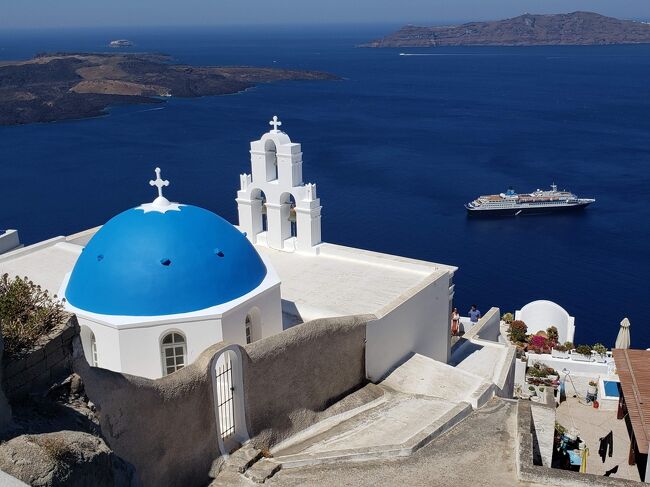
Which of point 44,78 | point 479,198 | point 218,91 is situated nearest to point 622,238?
point 479,198

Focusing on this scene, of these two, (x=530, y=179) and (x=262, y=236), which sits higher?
(x=262, y=236)

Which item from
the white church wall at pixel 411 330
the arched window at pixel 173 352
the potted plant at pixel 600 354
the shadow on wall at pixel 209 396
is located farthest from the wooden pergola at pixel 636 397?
the arched window at pixel 173 352

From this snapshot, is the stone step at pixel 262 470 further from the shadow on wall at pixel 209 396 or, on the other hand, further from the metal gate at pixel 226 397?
the metal gate at pixel 226 397

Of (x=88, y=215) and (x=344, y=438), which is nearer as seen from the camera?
(x=344, y=438)

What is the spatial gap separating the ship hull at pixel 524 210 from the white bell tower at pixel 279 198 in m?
31.9

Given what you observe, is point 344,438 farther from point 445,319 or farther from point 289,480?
point 445,319

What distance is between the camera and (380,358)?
1232 cm

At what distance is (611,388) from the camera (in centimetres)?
1634

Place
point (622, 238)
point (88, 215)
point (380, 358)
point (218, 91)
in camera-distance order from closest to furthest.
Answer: point (380, 358) → point (622, 238) → point (88, 215) → point (218, 91)

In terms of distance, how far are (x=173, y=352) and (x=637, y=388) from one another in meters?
8.96

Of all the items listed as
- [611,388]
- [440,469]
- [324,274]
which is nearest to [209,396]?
[440,469]

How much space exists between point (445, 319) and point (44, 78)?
4417 inches

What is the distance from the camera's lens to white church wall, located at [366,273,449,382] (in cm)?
1206

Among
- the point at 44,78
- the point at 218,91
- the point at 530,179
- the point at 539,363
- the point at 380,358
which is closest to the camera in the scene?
the point at 380,358
